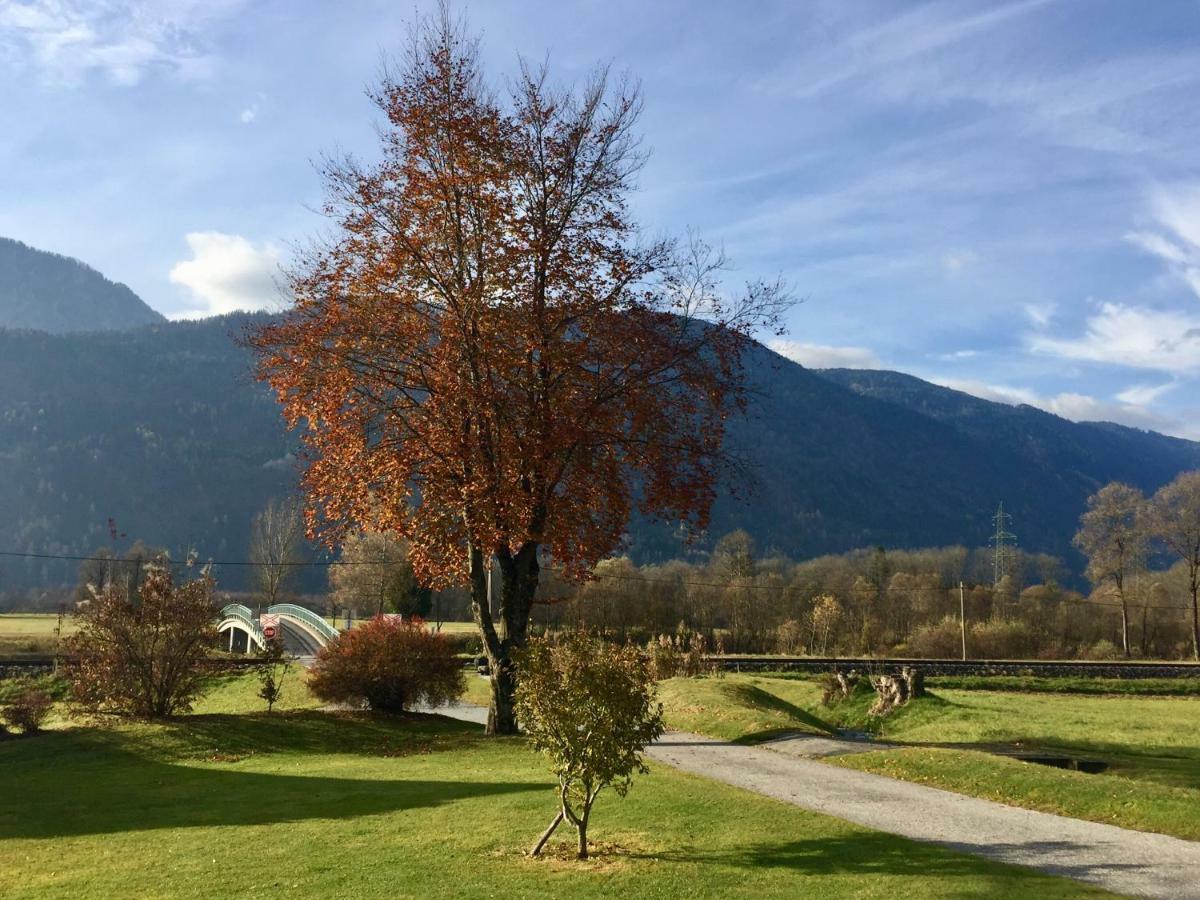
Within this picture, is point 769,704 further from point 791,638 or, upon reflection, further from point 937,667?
point 791,638

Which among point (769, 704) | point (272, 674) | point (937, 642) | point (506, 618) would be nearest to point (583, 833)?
point (506, 618)

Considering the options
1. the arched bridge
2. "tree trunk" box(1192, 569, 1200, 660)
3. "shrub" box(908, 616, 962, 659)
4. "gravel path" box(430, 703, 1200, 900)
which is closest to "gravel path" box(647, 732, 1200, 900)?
"gravel path" box(430, 703, 1200, 900)

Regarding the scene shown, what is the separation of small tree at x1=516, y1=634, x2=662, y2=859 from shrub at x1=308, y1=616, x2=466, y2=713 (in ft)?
49.5

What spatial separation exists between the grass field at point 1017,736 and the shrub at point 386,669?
5.95m

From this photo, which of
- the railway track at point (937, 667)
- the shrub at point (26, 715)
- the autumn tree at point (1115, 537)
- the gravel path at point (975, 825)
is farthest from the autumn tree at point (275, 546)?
the gravel path at point (975, 825)

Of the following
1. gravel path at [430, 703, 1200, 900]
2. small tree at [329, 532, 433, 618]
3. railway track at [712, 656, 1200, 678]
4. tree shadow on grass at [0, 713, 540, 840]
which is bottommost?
railway track at [712, 656, 1200, 678]

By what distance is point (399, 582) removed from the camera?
177ft

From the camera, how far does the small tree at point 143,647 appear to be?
883 inches

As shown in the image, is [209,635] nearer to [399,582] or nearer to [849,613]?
[399,582]

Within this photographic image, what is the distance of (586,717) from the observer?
995 centimetres

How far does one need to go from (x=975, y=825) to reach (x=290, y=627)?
59606 millimetres

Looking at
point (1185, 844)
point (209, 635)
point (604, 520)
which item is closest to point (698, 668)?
point (604, 520)

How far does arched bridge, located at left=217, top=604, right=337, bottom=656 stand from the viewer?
5231 centimetres

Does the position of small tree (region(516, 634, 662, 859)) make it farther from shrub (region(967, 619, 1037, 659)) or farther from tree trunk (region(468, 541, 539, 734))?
shrub (region(967, 619, 1037, 659))
